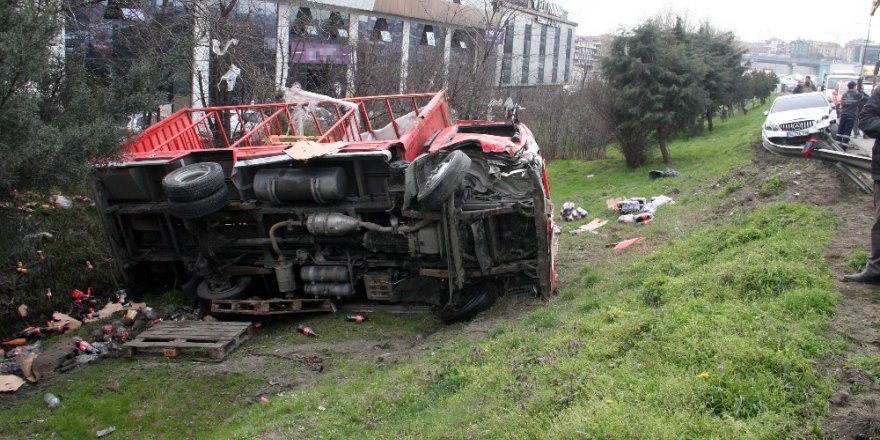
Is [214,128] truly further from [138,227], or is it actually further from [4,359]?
[4,359]

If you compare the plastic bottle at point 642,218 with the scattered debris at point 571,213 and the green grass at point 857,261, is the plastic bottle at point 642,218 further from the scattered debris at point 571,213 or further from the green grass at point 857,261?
the green grass at point 857,261

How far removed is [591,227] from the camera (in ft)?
41.7

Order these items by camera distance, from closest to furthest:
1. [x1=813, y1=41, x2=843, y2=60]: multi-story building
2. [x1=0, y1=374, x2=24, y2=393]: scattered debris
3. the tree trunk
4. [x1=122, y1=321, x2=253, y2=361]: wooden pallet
Answer: [x1=0, y1=374, x2=24, y2=393]: scattered debris
[x1=122, y1=321, x2=253, y2=361]: wooden pallet
the tree trunk
[x1=813, y1=41, x2=843, y2=60]: multi-story building

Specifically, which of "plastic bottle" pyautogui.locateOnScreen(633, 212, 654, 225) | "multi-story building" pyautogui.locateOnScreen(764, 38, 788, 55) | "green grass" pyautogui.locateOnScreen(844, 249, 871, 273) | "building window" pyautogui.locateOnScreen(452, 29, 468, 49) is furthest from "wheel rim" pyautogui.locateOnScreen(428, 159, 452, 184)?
"multi-story building" pyautogui.locateOnScreen(764, 38, 788, 55)

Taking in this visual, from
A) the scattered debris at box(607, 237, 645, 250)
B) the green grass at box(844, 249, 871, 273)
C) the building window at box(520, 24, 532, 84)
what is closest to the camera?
the green grass at box(844, 249, 871, 273)

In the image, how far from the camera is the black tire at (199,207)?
6840 millimetres

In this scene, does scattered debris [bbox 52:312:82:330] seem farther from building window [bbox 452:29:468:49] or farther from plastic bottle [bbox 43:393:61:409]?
building window [bbox 452:29:468:49]

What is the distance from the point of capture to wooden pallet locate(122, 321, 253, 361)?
6262 millimetres

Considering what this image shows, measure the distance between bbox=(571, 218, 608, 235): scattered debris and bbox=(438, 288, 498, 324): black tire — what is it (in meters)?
5.47

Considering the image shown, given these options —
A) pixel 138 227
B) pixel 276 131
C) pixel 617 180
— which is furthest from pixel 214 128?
pixel 617 180

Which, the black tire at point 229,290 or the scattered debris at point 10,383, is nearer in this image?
the scattered debris at point 10,383

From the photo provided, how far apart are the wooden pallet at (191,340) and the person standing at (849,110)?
14.7 metres

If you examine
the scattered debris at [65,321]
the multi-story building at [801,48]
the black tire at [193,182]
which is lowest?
the scattered debris at [65,321]

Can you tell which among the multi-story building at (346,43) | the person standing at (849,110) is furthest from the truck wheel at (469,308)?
the person standing at (849,110)
